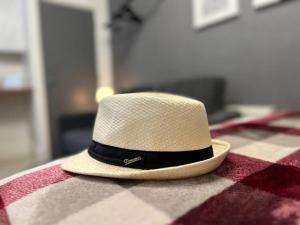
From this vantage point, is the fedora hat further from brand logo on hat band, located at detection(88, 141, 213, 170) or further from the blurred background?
the blurred background

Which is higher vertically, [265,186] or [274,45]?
[274,45]

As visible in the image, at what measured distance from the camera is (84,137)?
6.31ft

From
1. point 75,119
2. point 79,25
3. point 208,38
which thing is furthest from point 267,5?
point 79,25

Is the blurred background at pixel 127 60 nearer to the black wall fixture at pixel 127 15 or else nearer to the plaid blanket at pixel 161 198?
the black wall fixture at pixel 127 15

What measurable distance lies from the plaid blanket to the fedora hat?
23mm

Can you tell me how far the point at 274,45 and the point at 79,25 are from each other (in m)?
2.38

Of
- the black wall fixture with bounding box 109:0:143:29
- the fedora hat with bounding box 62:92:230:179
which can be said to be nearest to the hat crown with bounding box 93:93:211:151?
the fedora hat with bounding box 62:92:230:179

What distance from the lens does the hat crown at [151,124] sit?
1.69ft

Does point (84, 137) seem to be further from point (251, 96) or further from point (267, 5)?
point (267, 5)

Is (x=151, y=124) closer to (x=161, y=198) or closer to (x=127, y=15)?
(x=161, y=198)

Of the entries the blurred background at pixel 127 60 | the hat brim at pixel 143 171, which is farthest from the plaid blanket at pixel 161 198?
the blurred background at pixel 127 60

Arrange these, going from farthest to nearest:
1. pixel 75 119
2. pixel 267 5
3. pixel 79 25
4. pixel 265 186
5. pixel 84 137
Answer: pixel 79 25 → pixel 75 119 → pixel 84 137 → pixel 267 5 → pixel 265 186

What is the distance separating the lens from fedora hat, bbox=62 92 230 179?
0.51 metres

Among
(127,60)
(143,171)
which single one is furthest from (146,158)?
(127,60)
